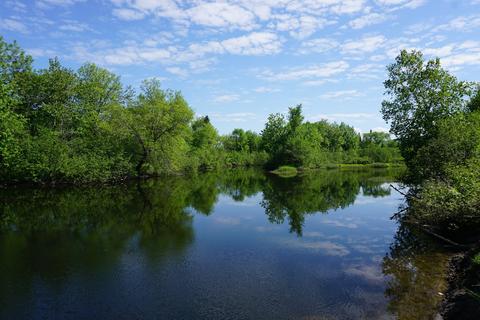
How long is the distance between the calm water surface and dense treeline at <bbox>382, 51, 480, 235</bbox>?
7.02 feet

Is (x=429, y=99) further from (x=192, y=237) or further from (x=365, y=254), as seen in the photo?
(x=192, y=237)

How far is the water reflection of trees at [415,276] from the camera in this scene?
9.77 meters

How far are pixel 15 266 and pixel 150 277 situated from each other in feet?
17.8

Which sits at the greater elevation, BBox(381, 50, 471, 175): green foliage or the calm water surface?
BBox(381, 50, 471, 175): green foliage

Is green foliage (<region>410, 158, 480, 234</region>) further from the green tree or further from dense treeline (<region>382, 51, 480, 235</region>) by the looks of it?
the green tree

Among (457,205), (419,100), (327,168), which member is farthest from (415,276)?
(327,168)

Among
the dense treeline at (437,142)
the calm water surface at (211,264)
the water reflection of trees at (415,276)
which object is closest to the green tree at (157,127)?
the calm water surface at (211,264)

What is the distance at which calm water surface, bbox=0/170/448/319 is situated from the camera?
386 inches

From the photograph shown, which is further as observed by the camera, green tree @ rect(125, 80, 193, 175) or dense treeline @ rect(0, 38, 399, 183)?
green tree @ rect(125, 80, 193, 175)

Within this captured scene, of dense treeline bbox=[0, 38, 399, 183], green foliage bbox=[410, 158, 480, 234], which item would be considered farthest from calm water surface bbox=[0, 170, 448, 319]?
dense treeline bbox=[0, 38, 399, 183]

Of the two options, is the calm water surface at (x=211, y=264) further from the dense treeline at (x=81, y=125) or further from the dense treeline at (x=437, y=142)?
the dense treeline at (x=81, y=125)

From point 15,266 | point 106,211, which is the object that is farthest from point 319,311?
point 106,211

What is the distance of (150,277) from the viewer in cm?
1204

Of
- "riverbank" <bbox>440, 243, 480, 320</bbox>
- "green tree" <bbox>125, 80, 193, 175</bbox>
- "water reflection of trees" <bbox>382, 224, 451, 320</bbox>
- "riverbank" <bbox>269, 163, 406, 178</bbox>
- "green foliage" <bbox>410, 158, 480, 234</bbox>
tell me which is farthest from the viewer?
"riverbank" <bbox>269, 163, 406, 178</bbox>
